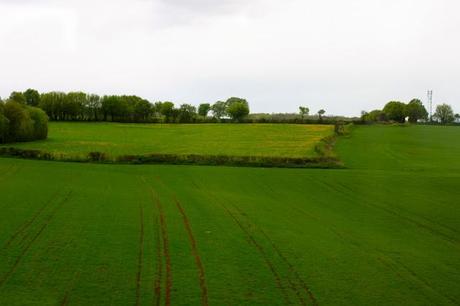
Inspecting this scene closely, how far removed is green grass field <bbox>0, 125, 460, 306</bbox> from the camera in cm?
1291

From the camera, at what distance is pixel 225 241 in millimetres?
17875

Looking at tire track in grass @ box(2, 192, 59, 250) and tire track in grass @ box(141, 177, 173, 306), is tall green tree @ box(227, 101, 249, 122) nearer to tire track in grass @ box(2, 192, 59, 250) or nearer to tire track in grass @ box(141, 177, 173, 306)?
tire track in grass @ box(2, 192, 59, 250)

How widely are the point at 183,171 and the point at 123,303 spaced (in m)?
30.5

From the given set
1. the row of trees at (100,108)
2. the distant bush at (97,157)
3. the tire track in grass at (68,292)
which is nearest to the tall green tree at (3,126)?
the distant bush at (97,157)

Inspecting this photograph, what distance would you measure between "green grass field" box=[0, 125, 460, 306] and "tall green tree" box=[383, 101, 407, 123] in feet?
419

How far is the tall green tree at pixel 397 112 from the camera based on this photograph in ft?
516

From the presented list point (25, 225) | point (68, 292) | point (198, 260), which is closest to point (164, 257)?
point (198, 260)

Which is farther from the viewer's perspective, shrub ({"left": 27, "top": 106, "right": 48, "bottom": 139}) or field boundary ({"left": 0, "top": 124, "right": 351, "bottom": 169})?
shrub ({"left": 27, "top": 106, "right": 48, "bottom": 139})

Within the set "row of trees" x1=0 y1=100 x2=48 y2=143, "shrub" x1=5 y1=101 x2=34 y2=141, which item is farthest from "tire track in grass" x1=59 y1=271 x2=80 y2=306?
"shrub" x1=5 y1=101 x2=34 y2=141

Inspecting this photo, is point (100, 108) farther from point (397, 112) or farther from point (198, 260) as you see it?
point (198, 260)

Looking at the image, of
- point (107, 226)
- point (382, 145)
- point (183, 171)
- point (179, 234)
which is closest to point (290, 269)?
point (179, 234)

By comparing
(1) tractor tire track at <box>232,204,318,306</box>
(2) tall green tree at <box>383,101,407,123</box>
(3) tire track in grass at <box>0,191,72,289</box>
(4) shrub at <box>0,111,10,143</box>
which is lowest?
(1) tractor tire track at <box>232,204,318,306</box>

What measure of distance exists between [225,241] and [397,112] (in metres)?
152

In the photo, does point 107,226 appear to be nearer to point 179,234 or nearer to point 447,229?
point 179,234
